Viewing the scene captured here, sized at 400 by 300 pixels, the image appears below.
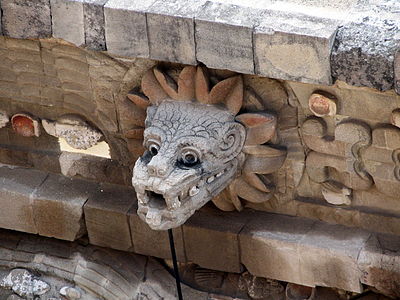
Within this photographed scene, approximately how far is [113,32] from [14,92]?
1.11 meters

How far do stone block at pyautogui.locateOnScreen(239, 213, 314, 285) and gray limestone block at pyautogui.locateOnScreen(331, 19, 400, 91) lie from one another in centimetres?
121

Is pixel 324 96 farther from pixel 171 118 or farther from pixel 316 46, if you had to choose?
pixel 171 118

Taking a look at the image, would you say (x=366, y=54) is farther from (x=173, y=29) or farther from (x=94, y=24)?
(x=94, y=24)

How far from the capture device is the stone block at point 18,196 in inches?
312

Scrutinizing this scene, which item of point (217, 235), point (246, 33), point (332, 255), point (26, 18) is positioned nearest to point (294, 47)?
point (246, 33)

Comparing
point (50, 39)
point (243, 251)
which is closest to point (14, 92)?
point (50, 39)

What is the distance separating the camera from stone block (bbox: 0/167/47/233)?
312 inches

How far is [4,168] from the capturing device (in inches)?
318

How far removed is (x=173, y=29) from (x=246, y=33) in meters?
0.41

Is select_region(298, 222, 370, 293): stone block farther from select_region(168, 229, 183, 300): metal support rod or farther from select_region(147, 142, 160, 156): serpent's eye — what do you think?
select_region(147, 142, 160, 156): serpent's eye

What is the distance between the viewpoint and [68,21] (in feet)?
22.8

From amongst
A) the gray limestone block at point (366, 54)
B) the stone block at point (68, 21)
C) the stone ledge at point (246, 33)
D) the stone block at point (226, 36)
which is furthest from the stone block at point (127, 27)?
the gray limestone block at point (366, 54)

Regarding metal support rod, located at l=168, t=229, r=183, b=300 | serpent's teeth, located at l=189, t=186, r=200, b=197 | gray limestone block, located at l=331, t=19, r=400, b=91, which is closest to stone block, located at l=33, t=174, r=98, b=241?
metal support rod, located at l=168, t=229, r=183, b=300

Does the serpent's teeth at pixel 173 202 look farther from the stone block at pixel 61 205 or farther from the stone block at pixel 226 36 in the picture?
the stone block at pixel 61 205
